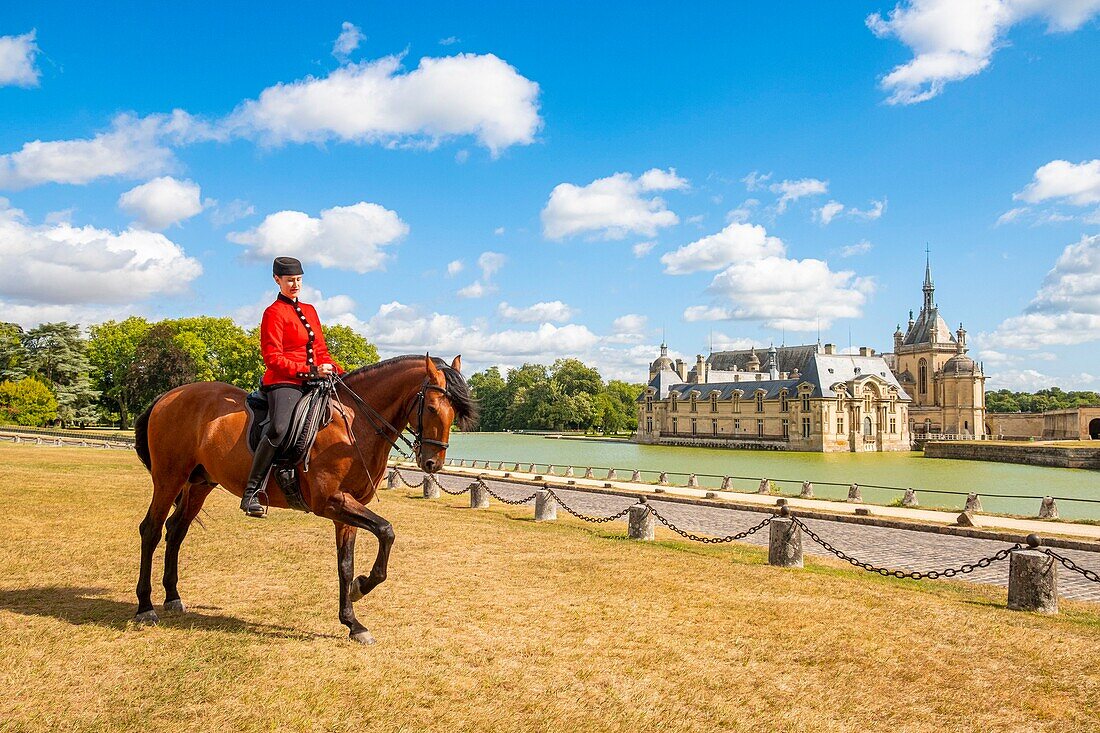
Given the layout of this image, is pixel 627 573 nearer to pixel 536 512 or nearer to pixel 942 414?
pixel 536 512

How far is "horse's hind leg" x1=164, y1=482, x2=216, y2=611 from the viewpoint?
7543 mm

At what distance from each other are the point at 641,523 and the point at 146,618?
28.1 feet

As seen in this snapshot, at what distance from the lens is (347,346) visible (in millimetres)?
66438

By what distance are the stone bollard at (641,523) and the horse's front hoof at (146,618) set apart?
830 cm

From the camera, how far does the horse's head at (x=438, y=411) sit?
6656 millimetres

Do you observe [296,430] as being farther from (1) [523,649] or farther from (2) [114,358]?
(2) [114,358]

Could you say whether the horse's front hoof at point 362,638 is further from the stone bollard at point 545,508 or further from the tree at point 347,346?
the tree at point 347,346

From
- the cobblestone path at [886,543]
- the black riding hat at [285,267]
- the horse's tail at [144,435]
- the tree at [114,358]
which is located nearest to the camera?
the black riding hat at [285,267]

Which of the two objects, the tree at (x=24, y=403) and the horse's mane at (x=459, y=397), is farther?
the tree at (x=24, y=403)

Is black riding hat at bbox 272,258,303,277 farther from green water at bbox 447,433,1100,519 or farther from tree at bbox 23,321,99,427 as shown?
tree at bbox 23,321,99,427

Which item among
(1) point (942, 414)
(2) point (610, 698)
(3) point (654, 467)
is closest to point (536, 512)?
(2) point (610, 698)

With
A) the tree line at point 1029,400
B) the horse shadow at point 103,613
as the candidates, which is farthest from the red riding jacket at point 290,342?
the tree line at point 1029,400

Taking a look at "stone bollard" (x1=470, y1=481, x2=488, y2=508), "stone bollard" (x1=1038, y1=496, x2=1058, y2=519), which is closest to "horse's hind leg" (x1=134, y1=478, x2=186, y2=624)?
"stone bollard" (x1=470, y1=481, x2=488, y2=508)

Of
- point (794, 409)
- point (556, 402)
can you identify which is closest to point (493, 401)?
point (556, 402)
